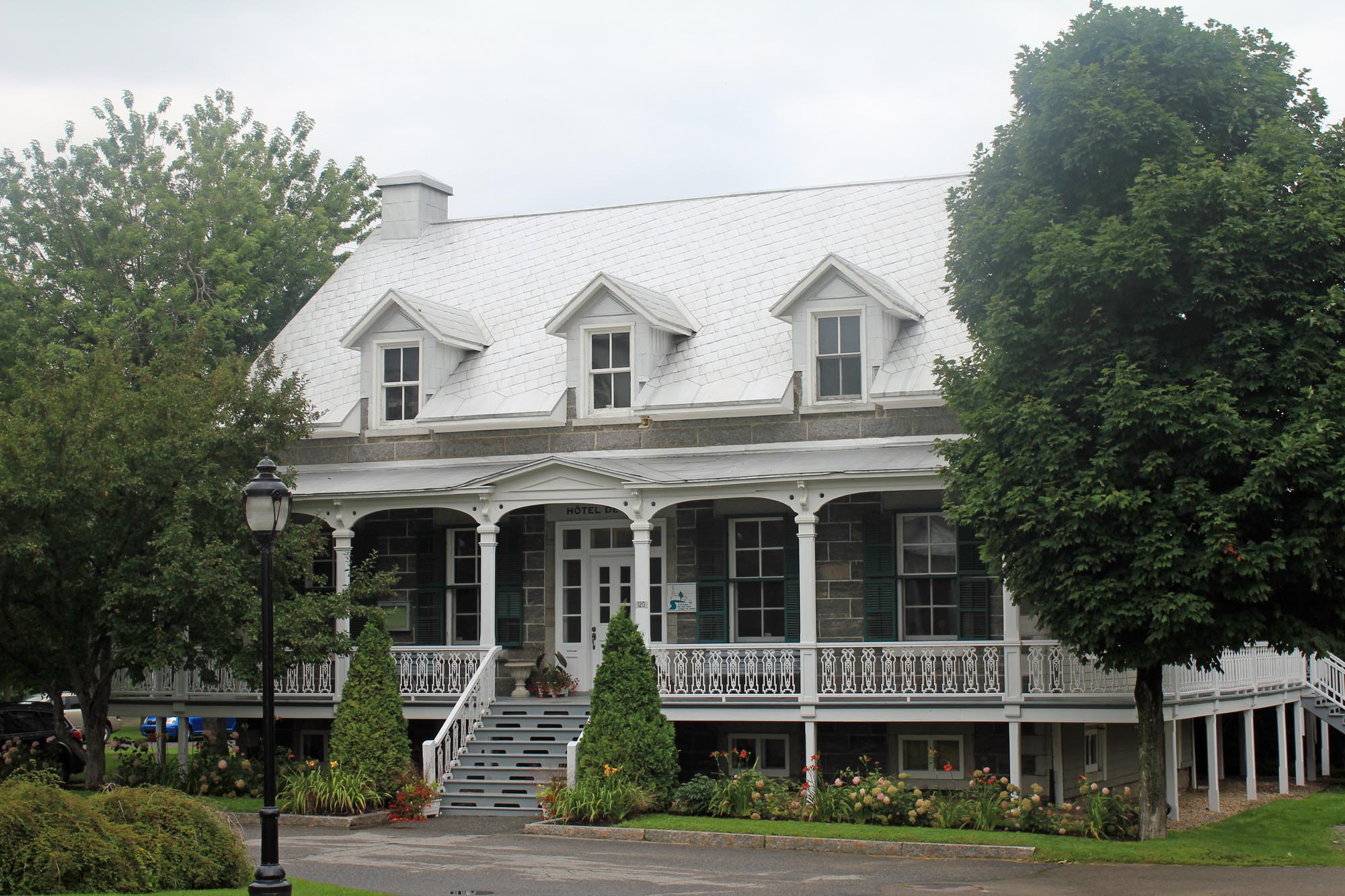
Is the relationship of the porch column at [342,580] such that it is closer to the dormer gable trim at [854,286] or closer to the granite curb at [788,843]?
the granite curb at [788,843]

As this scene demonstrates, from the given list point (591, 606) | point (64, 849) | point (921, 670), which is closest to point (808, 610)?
point (921, 670)

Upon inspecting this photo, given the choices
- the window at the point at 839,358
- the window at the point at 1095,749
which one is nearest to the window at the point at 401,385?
the window at the point at 839,358

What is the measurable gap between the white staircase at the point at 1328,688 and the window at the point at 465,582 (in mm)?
13836

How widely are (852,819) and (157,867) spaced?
28.8 feet

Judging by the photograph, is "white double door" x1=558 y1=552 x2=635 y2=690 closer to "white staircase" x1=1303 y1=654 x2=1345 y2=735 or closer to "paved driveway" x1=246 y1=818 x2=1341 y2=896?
"paved driveway" x1=246 y1=818 x2=1341 y2=896

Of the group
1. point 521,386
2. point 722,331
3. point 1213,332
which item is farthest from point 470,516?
point 1213,332

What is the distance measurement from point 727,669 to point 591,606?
3744 millimetres

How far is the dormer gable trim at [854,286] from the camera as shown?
74.5ft

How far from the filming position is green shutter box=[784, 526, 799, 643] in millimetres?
22859

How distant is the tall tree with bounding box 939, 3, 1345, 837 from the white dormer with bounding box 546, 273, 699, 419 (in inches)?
278

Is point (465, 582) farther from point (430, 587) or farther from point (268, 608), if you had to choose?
point (268, 608)

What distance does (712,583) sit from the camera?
23.5 metres

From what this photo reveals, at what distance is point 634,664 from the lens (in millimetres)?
20375

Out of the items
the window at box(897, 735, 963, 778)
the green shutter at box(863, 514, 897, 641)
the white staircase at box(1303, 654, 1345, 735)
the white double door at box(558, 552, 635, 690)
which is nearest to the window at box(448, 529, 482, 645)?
the white double door at box(558, 552, 635, 690)
